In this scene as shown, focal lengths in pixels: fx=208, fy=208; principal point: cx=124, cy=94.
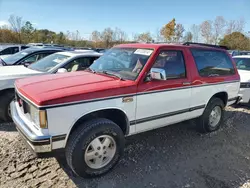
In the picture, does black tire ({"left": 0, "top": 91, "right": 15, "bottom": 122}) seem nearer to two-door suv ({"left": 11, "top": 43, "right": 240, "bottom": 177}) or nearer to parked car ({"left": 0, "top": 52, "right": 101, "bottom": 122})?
parked car ({"left": 0, "top": 52, "right": 101, "bottom": 122})

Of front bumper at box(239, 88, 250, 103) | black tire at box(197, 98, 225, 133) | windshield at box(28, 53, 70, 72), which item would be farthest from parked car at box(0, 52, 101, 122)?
front bumper at box(239, 88, 250, 103)

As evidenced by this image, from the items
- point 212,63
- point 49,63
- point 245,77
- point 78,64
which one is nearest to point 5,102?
point 49,63

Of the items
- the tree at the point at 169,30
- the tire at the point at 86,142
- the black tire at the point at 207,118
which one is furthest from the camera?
the tree at the point at 169,30

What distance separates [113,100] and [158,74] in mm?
784

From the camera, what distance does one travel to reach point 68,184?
279 centimetres

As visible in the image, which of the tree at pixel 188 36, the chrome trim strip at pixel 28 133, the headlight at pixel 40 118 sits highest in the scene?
the tree at pixel 188 36

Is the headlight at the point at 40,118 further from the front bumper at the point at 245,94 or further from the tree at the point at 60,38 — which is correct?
the tree at the point at 60,38

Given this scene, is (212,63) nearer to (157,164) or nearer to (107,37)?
(157,164)

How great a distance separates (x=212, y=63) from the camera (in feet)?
14.4

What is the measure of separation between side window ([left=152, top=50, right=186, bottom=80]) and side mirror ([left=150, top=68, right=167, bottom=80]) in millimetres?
278

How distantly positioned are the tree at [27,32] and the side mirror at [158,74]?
41.3 metres

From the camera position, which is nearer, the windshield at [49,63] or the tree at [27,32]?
the windshield at [49,63]

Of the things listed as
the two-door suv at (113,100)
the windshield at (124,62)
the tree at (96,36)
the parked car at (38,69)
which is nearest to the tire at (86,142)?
the two-door suv at (113,100)

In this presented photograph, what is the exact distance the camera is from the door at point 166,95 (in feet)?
10.5
